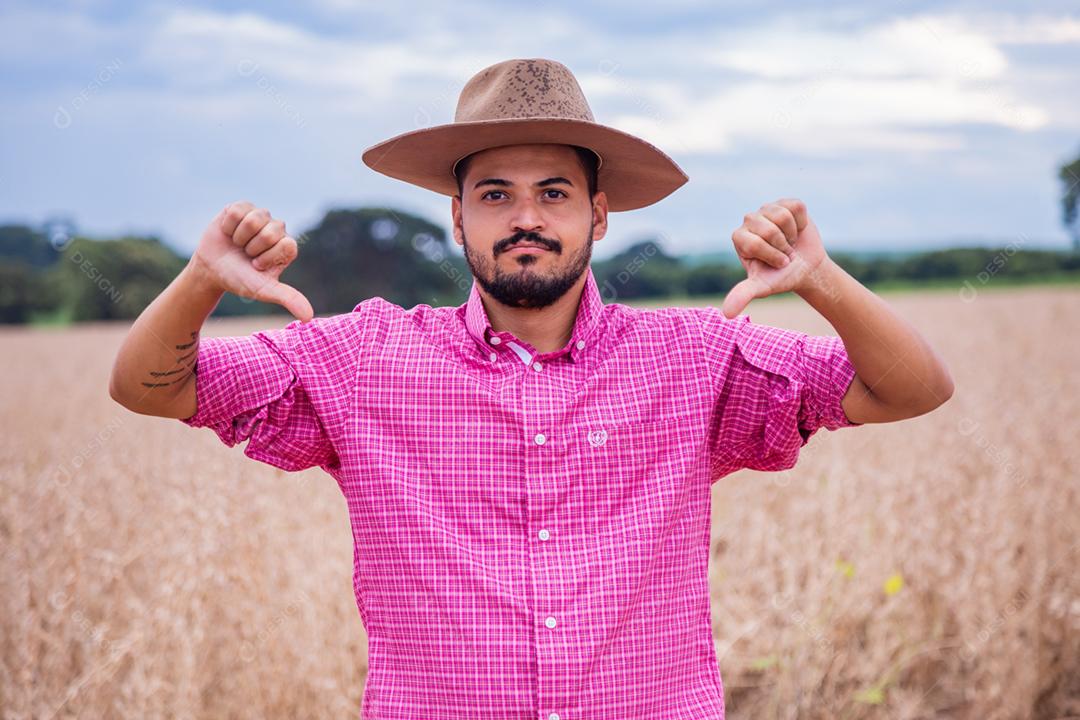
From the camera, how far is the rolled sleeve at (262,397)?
213 cm

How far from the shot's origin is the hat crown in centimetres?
228

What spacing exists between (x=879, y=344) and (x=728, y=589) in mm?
2802

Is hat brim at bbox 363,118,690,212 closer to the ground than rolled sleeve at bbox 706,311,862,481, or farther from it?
farther from it

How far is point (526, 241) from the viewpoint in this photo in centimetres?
219

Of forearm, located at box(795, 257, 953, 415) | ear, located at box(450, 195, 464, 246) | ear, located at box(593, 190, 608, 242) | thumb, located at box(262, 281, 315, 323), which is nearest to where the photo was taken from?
thumb, located at box(262, 281, 315, 323)

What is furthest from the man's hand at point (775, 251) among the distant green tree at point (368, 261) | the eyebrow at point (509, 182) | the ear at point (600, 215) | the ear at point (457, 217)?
the distant green tree at point (368, 261)

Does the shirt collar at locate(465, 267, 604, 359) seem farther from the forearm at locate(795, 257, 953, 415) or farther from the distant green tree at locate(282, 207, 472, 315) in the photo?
the distant green tree at locate(282, 207, 472, 315)

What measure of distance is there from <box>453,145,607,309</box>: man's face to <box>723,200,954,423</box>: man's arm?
0.44 meters

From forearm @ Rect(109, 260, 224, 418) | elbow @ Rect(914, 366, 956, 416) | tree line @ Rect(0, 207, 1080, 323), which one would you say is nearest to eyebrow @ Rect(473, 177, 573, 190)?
forearm @ Rect(109, 260, 224, 418)

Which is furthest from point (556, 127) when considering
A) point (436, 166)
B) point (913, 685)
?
point (913, 685)

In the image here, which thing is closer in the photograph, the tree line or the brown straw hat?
the brown straw hat

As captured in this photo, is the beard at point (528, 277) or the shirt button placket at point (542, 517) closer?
the shirt button placket at point (542, 517)

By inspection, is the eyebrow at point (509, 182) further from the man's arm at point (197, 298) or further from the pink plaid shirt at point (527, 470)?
the man's arm at point (197, 298)

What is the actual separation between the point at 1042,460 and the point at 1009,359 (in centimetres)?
593
